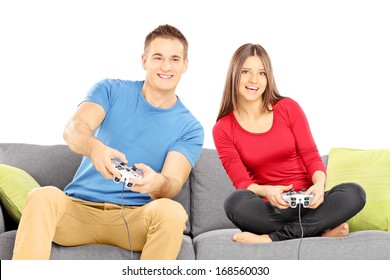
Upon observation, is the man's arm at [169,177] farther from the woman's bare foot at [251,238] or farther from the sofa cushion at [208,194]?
the sofa cushion at [208,194]

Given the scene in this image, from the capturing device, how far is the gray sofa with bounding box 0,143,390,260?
2.42 metres

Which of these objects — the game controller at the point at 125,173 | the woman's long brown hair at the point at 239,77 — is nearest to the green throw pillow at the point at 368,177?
the woman's long brown hair at the point at 239,77

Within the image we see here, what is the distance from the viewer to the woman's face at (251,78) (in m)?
2.68

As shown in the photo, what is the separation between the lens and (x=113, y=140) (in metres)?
2.55

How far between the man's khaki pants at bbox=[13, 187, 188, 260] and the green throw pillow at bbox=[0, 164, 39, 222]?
1.23ft

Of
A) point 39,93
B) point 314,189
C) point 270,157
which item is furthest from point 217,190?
point 39,93

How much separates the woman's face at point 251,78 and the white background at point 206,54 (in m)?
0.91

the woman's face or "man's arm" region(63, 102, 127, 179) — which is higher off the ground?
the woman's face

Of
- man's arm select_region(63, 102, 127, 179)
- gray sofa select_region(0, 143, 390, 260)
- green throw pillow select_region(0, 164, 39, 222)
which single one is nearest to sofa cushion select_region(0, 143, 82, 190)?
gray sofa select_region(0, 143, 390, 260)

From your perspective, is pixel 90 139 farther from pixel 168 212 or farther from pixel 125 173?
pixel 168 212

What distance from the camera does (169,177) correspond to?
8.02 feet

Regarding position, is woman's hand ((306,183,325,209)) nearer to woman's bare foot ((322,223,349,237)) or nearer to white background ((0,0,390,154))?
woman's bare foot ((322,223,349,237))

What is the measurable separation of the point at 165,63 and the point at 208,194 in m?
0.83

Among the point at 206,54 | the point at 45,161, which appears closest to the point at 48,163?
the point at 45,161
